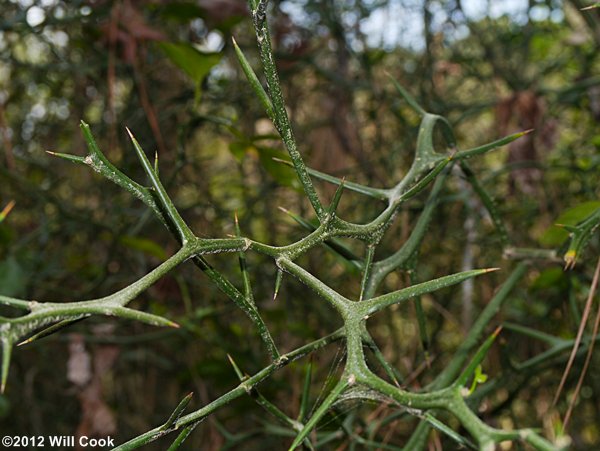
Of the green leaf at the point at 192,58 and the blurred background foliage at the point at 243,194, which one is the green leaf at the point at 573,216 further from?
the green leaf at the point at 192,58

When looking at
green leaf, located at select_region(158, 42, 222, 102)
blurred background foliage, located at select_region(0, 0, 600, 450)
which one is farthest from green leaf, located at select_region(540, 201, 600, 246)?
green leaf, located at select_region(158, 42, 222, 102)

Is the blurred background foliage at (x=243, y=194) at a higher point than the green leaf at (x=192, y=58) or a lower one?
lower

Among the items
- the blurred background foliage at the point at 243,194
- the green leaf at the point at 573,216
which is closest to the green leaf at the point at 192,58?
the blurred background foliage at the point at 243,194

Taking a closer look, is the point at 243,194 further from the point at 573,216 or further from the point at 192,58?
the point at 573,216

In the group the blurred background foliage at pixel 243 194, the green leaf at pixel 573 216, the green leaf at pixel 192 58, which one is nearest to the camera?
the green leaf at pixel 573 216

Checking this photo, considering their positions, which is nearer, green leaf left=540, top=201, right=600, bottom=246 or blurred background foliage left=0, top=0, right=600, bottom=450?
green leaf left=540, top=201, right=600, bottom=246

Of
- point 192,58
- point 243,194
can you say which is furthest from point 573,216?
point 243,194

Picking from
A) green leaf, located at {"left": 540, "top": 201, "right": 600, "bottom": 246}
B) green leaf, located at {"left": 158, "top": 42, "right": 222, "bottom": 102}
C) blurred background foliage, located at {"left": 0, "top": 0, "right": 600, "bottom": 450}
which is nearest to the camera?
green leaf, located at {"left": 540, "top": 201, "right": 600, "bottom": 246}

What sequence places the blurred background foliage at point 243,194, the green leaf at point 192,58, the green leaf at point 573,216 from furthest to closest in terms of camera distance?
the blurred background foliage at point 243,194
the green leaf at point 192,58
the green leaf at point 573,216

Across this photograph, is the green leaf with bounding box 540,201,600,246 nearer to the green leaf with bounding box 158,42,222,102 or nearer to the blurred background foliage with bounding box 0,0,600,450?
the blurred background foliage with bounding box 0,0,600,450

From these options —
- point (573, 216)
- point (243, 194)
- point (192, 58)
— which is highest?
point (192, 58)
